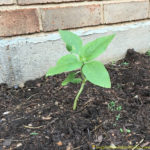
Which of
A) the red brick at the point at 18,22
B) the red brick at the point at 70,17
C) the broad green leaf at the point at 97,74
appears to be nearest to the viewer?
the broad green leaf at the point at 97,74

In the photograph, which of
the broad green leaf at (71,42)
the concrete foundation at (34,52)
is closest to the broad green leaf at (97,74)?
the broad green leaf at (71,42)

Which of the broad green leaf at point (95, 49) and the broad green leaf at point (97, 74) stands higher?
the broad green leaf at point (95, 49)

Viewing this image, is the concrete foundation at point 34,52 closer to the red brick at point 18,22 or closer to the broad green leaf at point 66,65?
the red brick at point 18,22

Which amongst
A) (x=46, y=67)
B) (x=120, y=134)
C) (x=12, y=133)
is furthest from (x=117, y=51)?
(x=12, y=133)

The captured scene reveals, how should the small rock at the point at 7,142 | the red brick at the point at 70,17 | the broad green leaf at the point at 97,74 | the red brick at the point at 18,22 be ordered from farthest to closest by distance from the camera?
the red brick at the point at 70,17 → the red brick at the point at 18,22 → the small rock at the point at 7,142 → the broad green leaf at the point at 97,74

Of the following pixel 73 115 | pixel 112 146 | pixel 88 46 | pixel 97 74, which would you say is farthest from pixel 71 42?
pixel 112 146

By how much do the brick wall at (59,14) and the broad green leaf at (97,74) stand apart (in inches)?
24.5

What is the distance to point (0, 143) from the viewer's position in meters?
0.81

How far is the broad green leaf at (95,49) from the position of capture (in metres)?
0.76

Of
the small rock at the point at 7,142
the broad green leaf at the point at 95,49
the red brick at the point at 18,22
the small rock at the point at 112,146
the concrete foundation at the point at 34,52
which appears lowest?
the small rock at the point at 112,146

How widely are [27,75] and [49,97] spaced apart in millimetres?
276

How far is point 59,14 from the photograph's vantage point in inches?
50.3

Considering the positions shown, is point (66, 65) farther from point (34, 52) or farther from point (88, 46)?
point (34, 52)

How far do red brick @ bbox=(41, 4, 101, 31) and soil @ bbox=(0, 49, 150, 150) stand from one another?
0.36 metres
